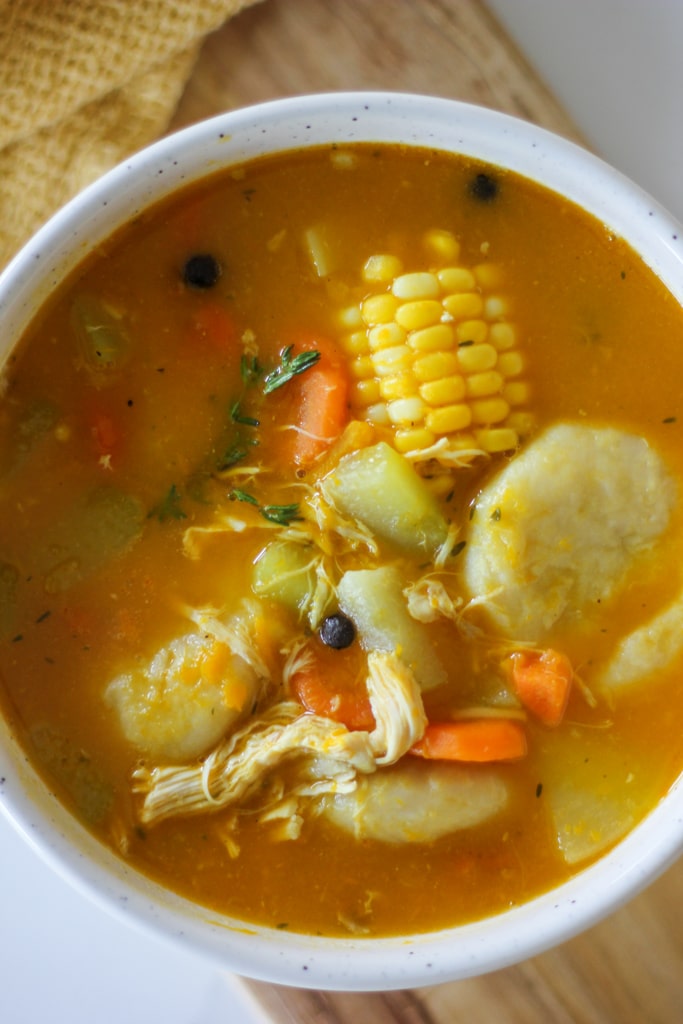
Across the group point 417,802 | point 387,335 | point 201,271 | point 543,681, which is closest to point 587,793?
point 543,681

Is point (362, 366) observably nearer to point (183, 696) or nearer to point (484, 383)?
point (484, 383)

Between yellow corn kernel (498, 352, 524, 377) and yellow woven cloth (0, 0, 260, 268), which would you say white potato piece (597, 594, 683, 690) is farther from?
yellow woven cloth (0, 0, 260, 268)

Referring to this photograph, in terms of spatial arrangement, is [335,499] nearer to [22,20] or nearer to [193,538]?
[193,538]

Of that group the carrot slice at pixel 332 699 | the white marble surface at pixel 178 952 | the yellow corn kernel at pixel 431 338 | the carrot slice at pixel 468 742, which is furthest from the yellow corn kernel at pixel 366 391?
the white marble surface at pixel 178 952

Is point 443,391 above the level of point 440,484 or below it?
above

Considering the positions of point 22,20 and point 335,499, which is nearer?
point 335,499

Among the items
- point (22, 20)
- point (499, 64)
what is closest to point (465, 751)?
point (499, 64)
